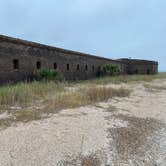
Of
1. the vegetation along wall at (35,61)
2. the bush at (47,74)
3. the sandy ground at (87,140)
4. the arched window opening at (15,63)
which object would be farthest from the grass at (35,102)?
the bush at (47,74)

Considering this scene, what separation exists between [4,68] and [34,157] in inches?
383

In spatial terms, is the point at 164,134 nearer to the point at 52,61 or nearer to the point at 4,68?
the point at 4,68

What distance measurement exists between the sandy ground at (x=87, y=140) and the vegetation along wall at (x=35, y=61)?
7.47m

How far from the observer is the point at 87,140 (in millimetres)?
4246

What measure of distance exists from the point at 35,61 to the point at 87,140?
11.3 meters

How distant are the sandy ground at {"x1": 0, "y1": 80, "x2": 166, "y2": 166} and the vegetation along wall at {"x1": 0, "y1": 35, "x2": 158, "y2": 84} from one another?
24.5ft

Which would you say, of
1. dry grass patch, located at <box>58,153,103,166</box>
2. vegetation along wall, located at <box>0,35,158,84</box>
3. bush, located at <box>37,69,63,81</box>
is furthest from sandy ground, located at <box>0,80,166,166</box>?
bush, located at <box>37,69,63,81</box>

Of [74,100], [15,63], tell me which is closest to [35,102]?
[74,100]

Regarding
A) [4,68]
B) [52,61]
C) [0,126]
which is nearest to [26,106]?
[0,126]

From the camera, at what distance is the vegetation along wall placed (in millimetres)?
11977

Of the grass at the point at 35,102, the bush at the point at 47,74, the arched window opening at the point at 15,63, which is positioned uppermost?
the arched window opening at the point at 15,63

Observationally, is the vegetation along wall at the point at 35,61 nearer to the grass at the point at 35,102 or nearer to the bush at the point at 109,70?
the bush at the point at 109,70

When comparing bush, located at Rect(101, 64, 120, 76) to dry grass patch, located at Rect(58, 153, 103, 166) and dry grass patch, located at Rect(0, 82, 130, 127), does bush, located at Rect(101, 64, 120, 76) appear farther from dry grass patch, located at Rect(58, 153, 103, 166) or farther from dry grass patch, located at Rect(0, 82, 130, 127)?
dry grass patch, located at Rect(58, 153, 103, 166)

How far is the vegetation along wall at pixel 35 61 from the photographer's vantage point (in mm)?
11977
